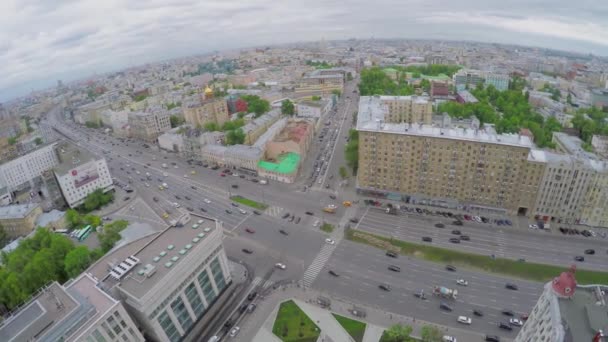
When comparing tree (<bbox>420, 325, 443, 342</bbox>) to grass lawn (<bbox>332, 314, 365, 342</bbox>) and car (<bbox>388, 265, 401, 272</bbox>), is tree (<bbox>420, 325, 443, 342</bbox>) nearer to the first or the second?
grass lawn (<bbox>332, 314, 365, 342</bbox>)

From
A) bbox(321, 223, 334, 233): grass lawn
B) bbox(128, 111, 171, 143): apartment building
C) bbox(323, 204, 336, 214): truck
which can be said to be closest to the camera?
bbox(321, 223, 334, 233): grass lawn

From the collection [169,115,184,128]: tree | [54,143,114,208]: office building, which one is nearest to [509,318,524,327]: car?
[54,143,114,208]: office building

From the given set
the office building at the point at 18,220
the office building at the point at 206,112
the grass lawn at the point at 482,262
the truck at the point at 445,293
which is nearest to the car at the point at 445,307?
the truck at the point at 445,293

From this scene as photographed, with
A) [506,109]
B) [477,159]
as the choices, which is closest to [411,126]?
[477,159]

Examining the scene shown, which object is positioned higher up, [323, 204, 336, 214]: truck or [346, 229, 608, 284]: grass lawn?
[323, 204, 336, 214]: truck

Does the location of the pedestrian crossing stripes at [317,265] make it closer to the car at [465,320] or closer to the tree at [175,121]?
the car at [465,320]

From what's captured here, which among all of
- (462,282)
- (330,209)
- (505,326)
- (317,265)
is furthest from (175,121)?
(505,326)

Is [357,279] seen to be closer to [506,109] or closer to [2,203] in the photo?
[2,203]

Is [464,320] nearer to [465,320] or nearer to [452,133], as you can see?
[465,320]
